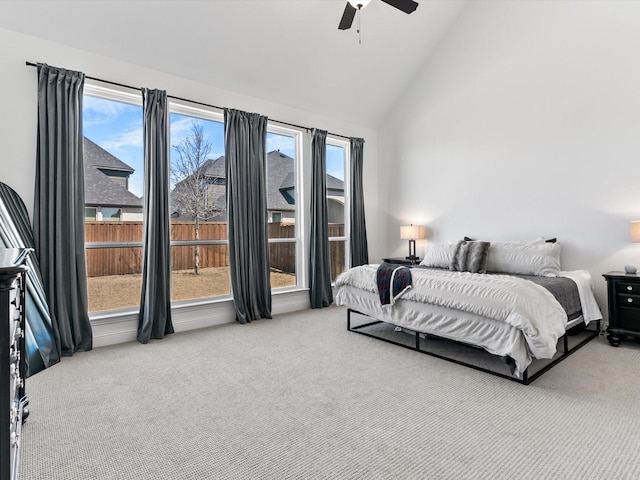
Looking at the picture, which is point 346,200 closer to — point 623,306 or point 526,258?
point 526,258

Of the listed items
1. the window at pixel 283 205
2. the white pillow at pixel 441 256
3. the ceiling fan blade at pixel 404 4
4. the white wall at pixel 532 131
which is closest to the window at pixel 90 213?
the window at pixel 283 205

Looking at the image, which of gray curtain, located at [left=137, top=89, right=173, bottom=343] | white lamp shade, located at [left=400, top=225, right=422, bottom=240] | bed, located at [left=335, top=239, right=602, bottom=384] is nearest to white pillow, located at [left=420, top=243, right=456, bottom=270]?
bed, located at [left=335, top=239, right=602, bottom=384]

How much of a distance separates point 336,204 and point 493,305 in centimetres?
364

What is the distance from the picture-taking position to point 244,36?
4148mm

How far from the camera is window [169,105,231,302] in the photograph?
4.35 metres

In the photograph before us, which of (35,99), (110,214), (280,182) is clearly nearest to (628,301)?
(280,182)

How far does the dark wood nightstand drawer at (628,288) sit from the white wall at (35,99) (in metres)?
3.82

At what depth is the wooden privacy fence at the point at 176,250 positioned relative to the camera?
3.81 meters

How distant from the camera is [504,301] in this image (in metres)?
2.70

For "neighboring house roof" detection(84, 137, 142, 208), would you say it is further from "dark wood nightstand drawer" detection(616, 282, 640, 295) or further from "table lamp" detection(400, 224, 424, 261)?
"dark wood nightstand drawer" detection(616, 282, 640, 295)

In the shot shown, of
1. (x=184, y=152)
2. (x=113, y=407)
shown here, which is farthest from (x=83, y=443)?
(x=184, y=152)

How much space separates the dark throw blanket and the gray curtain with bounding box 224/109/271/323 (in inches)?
68.1

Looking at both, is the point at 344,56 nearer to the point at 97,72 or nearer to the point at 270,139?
the point at 270,139

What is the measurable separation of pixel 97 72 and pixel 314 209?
3.01m
